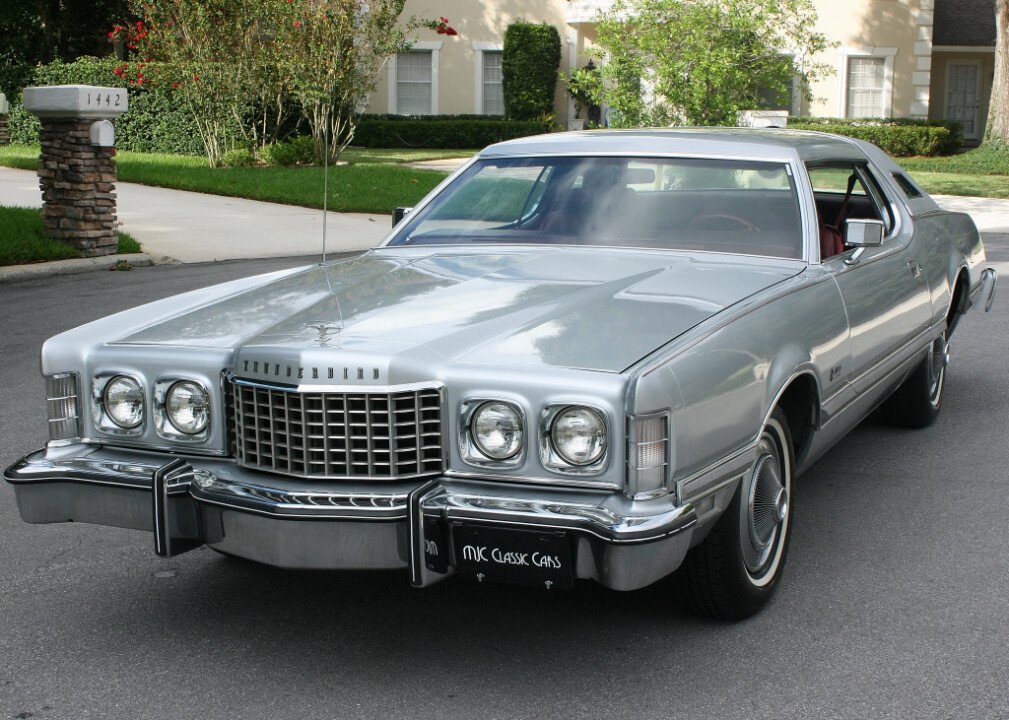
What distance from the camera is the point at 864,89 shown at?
2888 cm

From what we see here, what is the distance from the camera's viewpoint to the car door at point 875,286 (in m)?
4.73

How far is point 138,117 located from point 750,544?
22060 mm

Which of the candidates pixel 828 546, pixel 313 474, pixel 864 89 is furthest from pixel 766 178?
pixel 864 89

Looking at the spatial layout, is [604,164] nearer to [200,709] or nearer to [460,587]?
[460,587]

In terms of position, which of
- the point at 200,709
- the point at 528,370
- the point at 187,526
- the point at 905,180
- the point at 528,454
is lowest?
the point at 200,709

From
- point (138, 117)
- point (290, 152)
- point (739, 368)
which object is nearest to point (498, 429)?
point (739, 368)

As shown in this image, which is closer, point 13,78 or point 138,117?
point 138,117

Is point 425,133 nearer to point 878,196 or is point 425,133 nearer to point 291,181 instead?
point 291,181

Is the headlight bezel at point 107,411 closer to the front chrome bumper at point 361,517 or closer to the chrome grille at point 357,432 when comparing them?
the front chrome bumper at point 361,517

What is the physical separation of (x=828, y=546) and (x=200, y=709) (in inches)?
94.7

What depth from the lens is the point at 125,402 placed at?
12.4ft

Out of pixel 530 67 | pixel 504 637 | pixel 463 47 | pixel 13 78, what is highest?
pixel 463 47

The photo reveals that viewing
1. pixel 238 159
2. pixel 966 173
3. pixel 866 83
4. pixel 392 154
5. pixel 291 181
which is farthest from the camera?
pixel 866 83

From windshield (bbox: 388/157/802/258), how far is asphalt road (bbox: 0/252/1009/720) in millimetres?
1186
